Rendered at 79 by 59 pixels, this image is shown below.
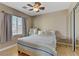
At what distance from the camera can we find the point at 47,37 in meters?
1.56

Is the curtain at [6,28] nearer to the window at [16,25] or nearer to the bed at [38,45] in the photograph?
the window at [16,25]

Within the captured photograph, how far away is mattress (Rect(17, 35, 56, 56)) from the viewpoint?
1.45 m

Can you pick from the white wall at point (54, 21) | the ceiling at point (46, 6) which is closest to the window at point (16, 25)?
the ceiling at point (46, 6)

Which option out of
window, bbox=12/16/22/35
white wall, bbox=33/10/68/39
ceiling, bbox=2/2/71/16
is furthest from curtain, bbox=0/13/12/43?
white wall, bbox=33/10/68/39

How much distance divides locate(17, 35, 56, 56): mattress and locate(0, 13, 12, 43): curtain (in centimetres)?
21

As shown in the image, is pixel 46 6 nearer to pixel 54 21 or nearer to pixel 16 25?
pixel 54 21

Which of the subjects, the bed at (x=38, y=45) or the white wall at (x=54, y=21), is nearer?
the bed at (x=38, y=45)

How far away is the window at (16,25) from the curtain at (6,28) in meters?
0.05

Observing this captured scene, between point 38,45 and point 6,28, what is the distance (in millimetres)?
621

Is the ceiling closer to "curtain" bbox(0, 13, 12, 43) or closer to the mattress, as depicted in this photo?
"curtain" bbox(0, 13, 12, 43)

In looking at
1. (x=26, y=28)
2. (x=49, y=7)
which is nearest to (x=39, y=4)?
(x=49, y=7)

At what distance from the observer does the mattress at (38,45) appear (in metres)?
1.45

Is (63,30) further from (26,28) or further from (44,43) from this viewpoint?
(26,28)

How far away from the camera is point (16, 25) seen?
5.13 ft
